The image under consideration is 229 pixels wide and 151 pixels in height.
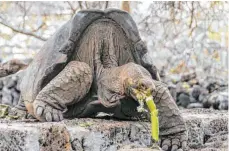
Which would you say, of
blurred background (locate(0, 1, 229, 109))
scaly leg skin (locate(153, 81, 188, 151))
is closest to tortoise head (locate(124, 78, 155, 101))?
scaly leg skin (locate(153, 81, 188, 151))

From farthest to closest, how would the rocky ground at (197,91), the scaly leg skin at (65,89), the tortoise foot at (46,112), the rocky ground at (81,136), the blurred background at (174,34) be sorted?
the blurred background at (174,34) < the rocky ground at (197,91) < the scaly leg skin at (65,89) < the tortoise foot at (46,112) < the rocky ground at (81,136)

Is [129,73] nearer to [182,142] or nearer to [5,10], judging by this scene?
[182,142]

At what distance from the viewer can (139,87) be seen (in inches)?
113

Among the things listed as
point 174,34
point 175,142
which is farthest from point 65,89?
point 174,34

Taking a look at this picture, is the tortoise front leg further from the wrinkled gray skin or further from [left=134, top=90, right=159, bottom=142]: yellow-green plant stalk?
[left=134, top=90, right=159, bottom=142]: yellow-green plant stalk

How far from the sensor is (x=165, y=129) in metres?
3.22

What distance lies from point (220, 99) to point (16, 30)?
9.93 ft

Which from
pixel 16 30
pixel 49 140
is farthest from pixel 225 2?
pixel 49 140

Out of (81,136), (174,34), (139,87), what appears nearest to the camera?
(81,136)

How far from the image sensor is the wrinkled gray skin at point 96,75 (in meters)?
3.17

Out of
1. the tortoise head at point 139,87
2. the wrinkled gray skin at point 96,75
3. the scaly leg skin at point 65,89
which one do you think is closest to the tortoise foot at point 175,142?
the wrinkled gray skin at point 96,75

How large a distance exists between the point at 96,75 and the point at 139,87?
591 millimetres

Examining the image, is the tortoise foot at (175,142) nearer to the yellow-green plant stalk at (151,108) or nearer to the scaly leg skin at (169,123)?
the scaly leg skin at (169,123)

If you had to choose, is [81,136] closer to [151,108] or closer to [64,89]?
[151,108]
